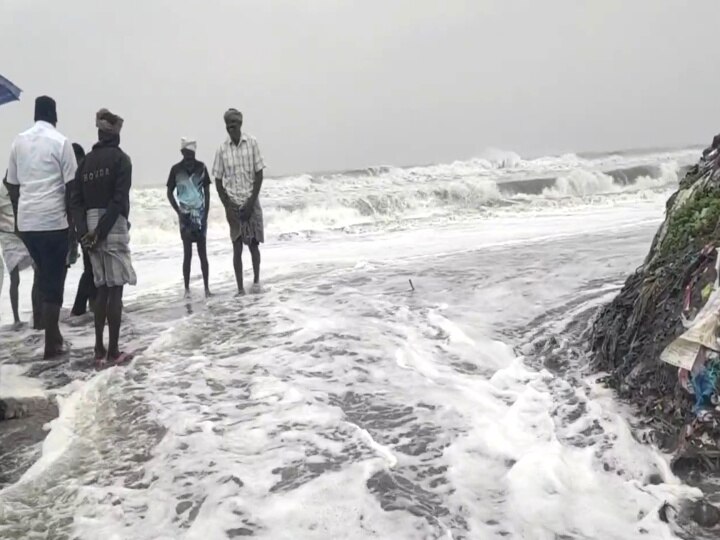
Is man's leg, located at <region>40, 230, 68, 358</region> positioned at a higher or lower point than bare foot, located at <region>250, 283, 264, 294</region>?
higher

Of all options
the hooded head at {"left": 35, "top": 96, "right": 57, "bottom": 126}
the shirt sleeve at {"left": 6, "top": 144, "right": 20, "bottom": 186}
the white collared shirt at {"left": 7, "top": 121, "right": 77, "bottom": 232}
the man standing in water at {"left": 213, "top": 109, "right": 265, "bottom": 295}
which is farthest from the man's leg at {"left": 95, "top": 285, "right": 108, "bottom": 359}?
the man standing in water at {"left": 213, "top": 109, "right": 265, "bottom": 295}

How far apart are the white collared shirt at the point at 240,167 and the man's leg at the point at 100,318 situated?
2.77 metres

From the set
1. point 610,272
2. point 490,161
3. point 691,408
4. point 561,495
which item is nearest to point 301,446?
point 561,495

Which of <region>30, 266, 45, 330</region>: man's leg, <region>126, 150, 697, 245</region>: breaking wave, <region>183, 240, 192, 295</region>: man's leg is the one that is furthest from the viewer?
<region>126, 150, 697, 245</region>: breaking wave

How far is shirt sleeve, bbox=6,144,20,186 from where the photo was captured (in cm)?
568

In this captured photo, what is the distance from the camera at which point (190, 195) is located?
8258mm

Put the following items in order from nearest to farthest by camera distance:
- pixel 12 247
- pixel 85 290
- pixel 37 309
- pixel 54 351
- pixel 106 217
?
pixel 106 217, pixel 54 351, pixel 37 309, pixel 12 247, pixel 85 290

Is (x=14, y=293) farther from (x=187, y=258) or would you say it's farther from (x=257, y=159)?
(x=257, y=159)

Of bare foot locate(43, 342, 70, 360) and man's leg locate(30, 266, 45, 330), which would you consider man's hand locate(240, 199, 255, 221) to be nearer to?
man's leg locate(30, 266, 45, 330)

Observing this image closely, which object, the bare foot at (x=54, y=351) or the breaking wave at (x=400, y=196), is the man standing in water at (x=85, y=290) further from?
the breaking wave at (x=400, y=196)

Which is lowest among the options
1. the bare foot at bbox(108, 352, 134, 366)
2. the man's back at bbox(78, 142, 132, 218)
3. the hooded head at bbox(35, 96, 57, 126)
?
the bare foot at bbox(108, 352, 134, 366)

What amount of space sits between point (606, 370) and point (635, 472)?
4.81 ft

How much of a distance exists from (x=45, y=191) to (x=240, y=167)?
2829 millimetres

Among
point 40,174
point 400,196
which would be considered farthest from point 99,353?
point 400,196
